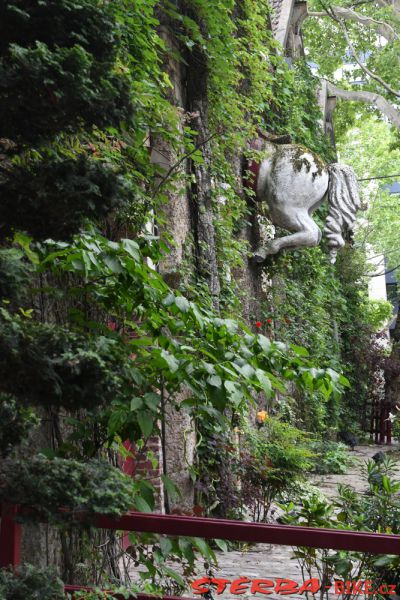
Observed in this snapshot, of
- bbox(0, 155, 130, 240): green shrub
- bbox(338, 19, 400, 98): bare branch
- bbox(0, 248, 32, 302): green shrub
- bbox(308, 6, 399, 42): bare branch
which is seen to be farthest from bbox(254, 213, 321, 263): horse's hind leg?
bbox(308, 6, 399, 42): bare branch

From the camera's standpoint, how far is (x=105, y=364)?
2262 mm

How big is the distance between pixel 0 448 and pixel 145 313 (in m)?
2.08

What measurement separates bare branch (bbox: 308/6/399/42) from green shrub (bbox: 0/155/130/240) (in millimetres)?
20762

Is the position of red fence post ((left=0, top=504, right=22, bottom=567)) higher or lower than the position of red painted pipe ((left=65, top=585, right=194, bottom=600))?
higher

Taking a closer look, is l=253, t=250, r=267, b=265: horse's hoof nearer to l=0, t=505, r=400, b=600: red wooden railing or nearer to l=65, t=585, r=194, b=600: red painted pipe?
l=65, t=585, r=194, b=600: red painted pipe

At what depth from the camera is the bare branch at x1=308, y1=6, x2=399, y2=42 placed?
21906 mm

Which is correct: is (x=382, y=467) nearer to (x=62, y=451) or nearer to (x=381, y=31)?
(x=62, y=451)

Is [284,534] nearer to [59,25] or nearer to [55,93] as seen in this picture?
[55,93]

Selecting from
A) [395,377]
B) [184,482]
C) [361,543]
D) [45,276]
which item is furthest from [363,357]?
[361,543]

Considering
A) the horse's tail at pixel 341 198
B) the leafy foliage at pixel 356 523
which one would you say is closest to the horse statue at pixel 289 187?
the horse's tail at pixel 341 198

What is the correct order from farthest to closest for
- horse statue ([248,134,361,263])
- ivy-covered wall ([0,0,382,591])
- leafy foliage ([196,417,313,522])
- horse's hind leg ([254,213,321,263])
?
horse's hind leg ([254,213,321,263])
horse statue ([248,134,361,263])
leafy foliage ([196,417,313,522])
ivy-covered wall ([0,0,382,591])

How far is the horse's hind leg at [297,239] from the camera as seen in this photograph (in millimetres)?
12289

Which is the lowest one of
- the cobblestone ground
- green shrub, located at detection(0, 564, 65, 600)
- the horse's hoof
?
the cobblestone ground

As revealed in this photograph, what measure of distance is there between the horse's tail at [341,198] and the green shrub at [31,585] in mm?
11182
